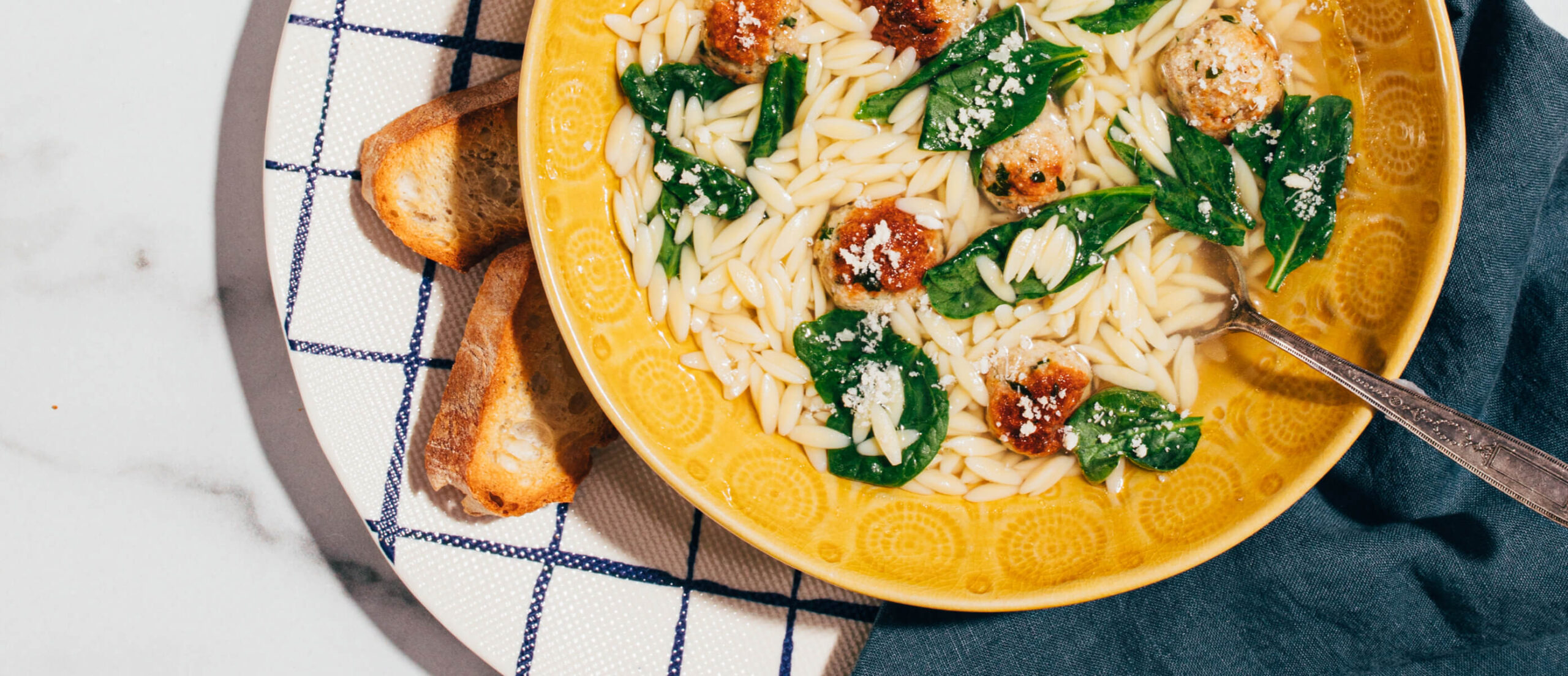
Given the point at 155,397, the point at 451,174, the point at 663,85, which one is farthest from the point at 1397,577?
the point at 155,397

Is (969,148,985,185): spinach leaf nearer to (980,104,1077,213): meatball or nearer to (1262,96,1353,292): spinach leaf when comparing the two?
(980,104,1077,213): meatball

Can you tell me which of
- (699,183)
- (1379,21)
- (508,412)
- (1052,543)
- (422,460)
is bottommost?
(422,460)

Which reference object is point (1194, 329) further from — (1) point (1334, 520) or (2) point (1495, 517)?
(2) point (1495, 517)

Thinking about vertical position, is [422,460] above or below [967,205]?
below

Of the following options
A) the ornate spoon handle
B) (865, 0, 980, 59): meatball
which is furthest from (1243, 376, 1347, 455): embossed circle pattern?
(865, 0, 980, 59): meatball

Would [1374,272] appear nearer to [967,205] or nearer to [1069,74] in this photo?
[1069,74]

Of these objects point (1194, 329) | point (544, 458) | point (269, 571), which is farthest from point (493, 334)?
point (1194, 329)
